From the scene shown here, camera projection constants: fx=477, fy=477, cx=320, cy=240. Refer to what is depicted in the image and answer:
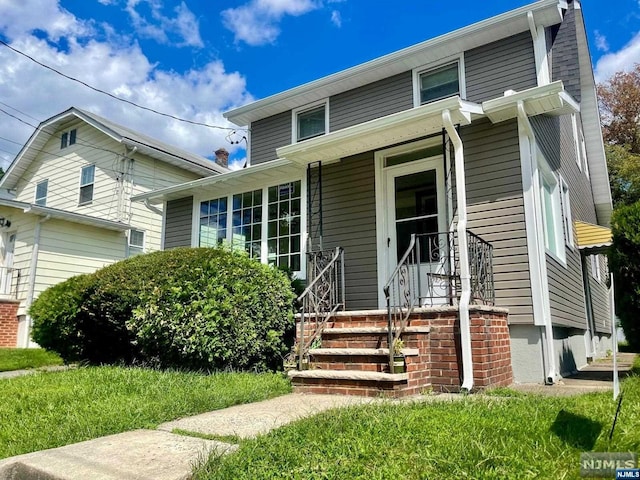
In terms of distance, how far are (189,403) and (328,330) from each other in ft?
7.08

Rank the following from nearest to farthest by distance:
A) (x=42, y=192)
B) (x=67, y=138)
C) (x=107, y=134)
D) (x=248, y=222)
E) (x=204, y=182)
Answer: (x=248, y=222)
(x=204, y=182)
(x=107, y=134)
(x=67, y=138)
(x=42, y=192)

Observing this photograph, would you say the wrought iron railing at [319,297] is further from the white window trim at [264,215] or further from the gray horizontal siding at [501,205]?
the gray horizontal siding at [501,205]

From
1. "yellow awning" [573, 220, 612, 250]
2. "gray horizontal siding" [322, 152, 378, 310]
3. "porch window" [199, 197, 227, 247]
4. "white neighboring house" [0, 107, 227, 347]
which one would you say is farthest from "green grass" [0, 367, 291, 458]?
"yellow awning" [573, 220, 612, 250]

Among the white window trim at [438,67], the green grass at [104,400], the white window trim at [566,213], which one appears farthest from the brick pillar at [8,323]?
the white window trim at [566,213]

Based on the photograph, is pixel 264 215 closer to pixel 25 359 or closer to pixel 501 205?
pixel 501 205

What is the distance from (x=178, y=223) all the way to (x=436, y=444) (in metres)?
9.17

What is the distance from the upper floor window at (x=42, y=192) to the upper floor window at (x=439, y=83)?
14326 millimetres

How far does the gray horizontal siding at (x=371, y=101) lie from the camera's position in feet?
29.2

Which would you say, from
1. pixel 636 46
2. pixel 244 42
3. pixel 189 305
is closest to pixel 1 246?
pixel 244 42

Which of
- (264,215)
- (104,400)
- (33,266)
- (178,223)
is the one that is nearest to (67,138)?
(33,266)

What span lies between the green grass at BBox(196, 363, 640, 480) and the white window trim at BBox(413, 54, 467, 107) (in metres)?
6.09

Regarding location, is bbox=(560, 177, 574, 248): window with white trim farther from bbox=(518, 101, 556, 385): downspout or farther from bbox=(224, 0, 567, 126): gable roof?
bbox=(518, 101, 556, 385): downspout

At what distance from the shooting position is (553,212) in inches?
314

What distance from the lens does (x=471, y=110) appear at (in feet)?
19.9
